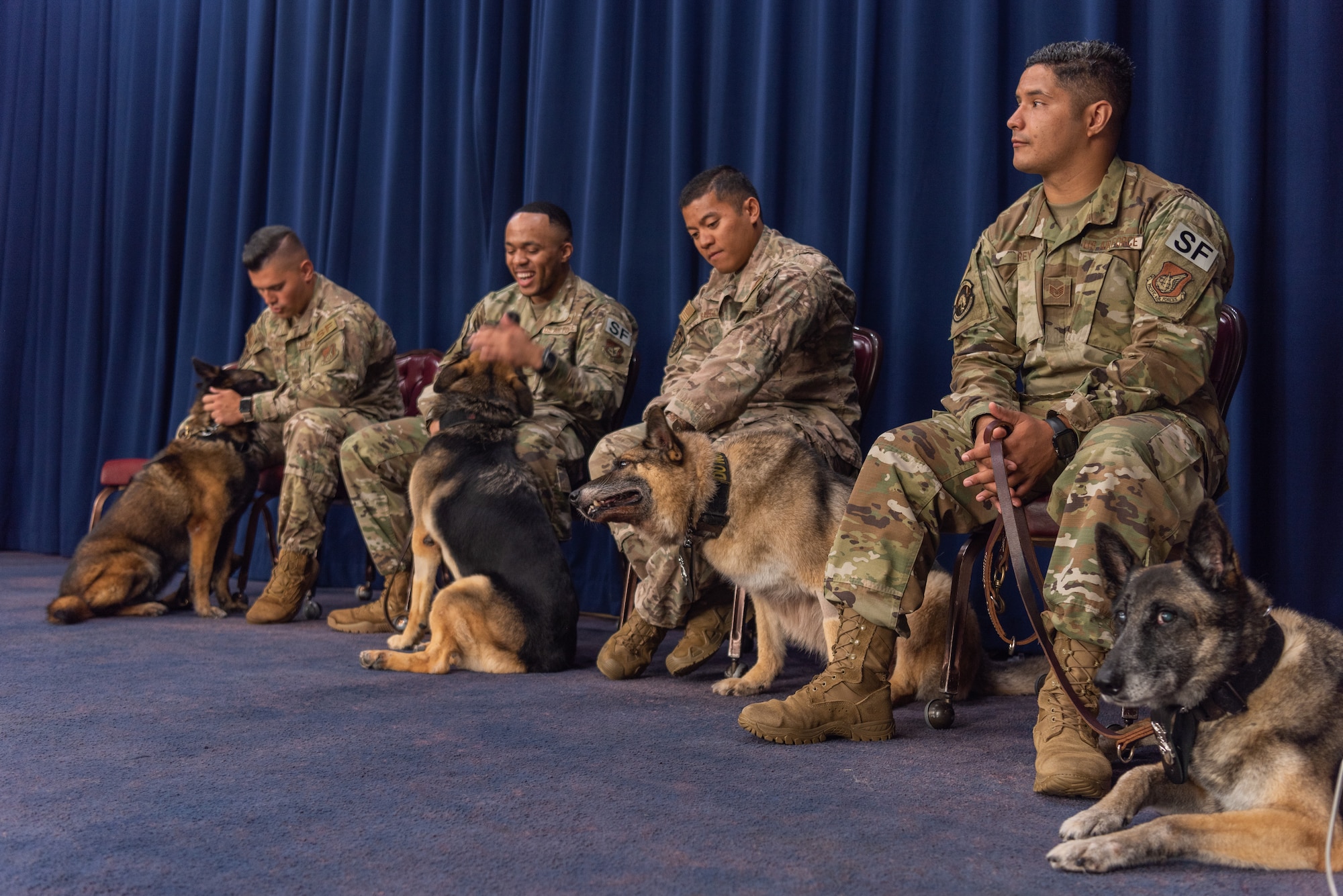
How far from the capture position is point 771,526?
8.50ft

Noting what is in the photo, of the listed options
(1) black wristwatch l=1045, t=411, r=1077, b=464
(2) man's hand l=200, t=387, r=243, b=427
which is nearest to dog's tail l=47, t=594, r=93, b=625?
(2) man's hand l=200, t=387, r=243, b=427

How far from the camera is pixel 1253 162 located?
120 inches

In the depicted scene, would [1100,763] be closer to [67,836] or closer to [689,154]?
[67,836]

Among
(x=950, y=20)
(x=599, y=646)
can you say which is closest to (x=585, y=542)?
(x=599, y=646)

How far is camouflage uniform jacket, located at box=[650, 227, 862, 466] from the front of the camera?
9.13 ft

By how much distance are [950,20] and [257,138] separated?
423 cm

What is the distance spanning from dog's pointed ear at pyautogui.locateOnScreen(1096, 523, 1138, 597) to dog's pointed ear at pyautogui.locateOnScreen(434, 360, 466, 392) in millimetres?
2327

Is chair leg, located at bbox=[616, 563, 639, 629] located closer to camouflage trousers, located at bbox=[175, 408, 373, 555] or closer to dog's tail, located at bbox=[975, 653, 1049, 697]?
dog's tail, located at bbox=[975, 653, 1049, 697]

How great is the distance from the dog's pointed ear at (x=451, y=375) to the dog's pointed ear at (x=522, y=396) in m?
0.18

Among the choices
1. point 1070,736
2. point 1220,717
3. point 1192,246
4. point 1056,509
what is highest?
point 1192,246

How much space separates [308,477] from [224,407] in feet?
1.87

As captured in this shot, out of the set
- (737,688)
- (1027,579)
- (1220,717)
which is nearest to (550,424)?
(737,688)

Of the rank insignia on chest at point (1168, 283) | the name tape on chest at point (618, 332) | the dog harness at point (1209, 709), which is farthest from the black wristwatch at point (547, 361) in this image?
the dog harness at point (1209, 709)

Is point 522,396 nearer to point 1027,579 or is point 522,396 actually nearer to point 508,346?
point 508,346
